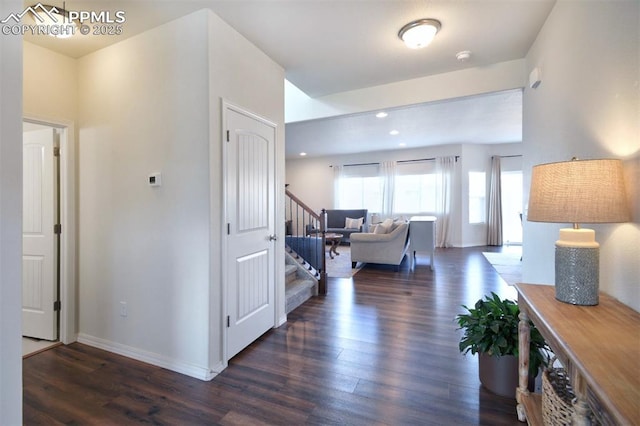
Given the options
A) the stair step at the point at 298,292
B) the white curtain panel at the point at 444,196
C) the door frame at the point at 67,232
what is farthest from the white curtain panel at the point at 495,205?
the door frame at the point at 67,232

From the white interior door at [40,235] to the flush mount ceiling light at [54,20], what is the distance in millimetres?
904

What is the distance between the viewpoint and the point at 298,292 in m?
3.63

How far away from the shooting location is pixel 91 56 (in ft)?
8.80

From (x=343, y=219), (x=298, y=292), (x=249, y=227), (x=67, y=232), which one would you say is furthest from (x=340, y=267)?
(x=67, y=232)

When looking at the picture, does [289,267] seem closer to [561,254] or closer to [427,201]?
[561,254]

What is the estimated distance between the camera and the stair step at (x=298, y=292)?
3.46 metres

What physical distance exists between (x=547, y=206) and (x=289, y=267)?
3.16m

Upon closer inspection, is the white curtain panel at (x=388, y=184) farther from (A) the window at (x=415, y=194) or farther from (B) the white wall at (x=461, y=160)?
(B) the white wall at (x=461, y=160)

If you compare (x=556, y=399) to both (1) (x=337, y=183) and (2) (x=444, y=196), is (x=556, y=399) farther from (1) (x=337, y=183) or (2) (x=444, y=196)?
(1) (x=337, y=183)

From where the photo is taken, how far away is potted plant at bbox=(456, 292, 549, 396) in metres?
1.81

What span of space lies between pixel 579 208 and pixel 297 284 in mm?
3173

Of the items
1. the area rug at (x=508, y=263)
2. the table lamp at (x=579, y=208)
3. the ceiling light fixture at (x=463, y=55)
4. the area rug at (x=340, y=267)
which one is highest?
the ceiling light fixture at (x=463, y=55)

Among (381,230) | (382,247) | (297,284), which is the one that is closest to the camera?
(297,284)

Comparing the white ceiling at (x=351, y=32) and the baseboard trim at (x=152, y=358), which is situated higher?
the white ceiling at (x=351, y=32)
